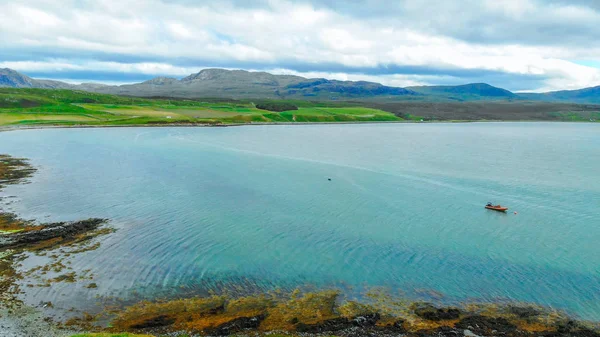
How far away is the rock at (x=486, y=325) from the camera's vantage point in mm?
18391

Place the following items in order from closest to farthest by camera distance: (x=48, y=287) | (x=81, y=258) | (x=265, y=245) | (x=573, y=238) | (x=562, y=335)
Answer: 1. (x=562, y=335)
2. (x=48, y=287)
3. (x=81, y=258)
4. (x=265, y=245)
5. (x=573, y=238)

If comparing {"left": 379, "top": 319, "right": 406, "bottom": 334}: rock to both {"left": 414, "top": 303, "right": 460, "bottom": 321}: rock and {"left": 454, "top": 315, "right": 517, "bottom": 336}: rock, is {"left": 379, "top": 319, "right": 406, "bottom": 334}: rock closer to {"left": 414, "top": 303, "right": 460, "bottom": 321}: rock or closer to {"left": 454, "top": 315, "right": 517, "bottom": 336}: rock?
{"left": 414, "top": 303, "right": 460, "bottom": 321}: rock

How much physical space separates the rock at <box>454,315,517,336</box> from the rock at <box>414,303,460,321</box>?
607 millimetres

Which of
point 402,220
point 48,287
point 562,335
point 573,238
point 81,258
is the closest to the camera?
point 562,335

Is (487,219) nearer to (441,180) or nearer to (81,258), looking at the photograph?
(441,180)

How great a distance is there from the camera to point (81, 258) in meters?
25.8

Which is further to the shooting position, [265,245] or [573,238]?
[573,238]

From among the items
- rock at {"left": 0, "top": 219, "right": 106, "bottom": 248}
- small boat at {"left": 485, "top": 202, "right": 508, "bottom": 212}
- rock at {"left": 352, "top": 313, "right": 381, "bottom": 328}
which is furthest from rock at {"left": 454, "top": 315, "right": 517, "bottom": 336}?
rock at {"left": 0, "top": 219, "right": 106, "bottom": 248}

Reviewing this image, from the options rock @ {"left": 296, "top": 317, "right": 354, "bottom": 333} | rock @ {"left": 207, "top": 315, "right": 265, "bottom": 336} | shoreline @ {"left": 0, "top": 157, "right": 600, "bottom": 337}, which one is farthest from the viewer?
rock @ {"left": 296, "top": 317, "right": 354, "bottom": 333}

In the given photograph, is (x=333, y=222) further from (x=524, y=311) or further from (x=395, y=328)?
(x=524, y=311)

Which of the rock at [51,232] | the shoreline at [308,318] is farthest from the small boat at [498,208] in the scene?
the rock at [51,232]

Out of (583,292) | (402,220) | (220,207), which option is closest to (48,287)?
(220,207)

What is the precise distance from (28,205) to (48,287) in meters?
19.6

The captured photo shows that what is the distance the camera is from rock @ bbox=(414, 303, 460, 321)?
64.0ft
